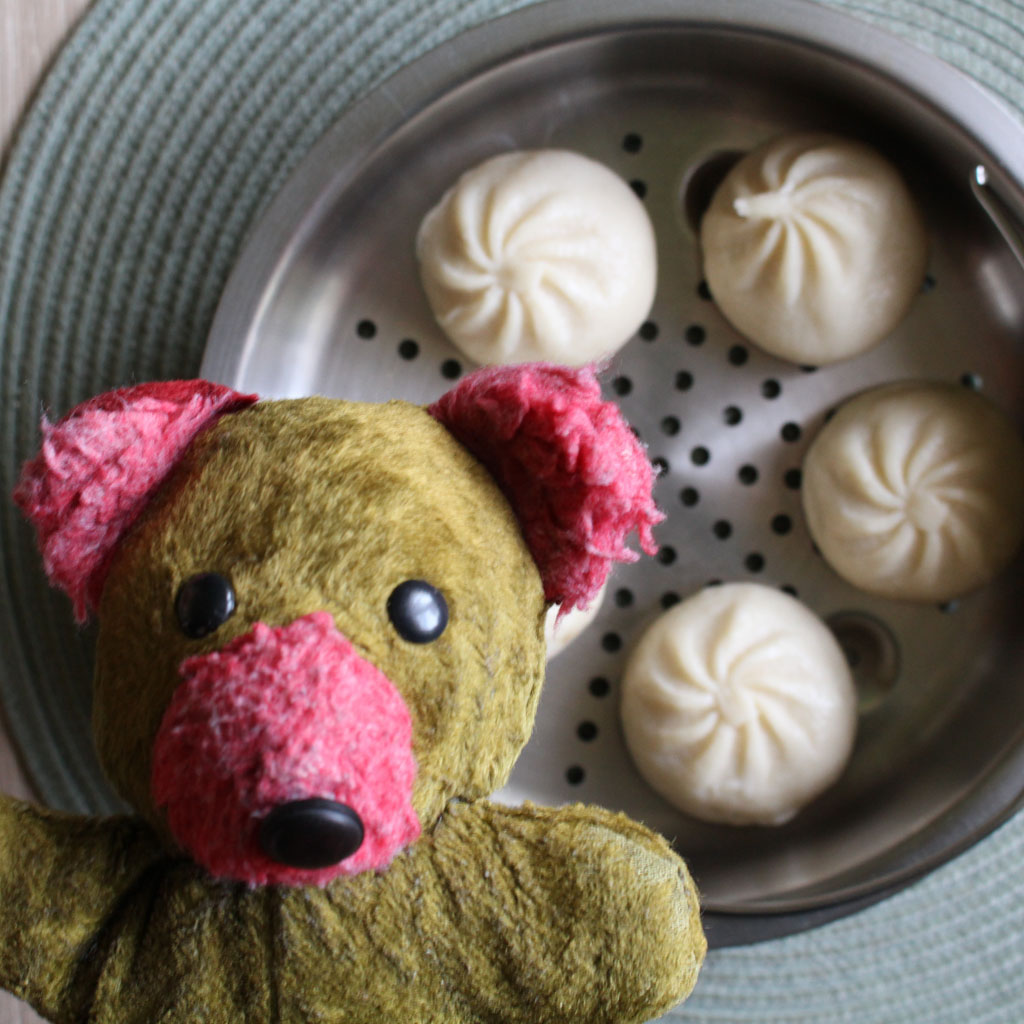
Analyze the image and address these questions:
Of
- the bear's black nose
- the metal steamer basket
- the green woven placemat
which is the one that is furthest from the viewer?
the green woven placemat

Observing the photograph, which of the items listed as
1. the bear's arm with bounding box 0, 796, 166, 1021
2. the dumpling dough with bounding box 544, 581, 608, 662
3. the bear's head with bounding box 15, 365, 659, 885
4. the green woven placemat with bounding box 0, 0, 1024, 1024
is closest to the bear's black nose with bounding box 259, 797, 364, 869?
the bear's head with bounding box 15, 365, 659, 885

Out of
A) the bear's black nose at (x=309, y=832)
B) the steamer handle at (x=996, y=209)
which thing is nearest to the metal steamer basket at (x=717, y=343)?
the steamer handle at (x=996, y=209)

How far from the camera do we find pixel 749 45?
0.53 meters

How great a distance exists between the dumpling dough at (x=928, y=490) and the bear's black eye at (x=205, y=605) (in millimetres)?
426

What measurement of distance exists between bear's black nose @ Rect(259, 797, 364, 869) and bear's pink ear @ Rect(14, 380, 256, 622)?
0.12m

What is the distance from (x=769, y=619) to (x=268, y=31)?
49cm

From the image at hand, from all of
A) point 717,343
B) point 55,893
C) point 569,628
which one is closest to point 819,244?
point 717,343

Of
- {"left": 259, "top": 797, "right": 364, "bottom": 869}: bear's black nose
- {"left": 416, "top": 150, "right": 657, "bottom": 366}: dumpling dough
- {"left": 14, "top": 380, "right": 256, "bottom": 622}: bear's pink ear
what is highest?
{"left": 416, "top": 150, "right": 657, "bottom": 366}: dumpling dough

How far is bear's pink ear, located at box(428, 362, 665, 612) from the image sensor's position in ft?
1.02

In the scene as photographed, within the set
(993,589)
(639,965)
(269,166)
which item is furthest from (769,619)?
(269,166)

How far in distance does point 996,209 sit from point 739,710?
12.4 inches

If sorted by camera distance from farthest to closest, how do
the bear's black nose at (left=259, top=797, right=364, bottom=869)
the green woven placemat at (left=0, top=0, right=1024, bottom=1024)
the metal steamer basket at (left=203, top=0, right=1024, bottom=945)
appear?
1. the green woven placemat at (left=0, top=0, right=1024, bottom=1024)
2. the metal steamer basket at (left=203, top=0, right=1024, bottom=945)
3. the bear's black nose at (left=259, top=797, right=364, bottom=869)

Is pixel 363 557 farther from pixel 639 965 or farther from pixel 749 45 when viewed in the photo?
pixel 749 45

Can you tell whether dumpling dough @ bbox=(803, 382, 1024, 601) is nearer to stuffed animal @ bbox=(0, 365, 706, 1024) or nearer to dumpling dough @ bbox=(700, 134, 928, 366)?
dumpling dough @ bbox=(700, 134, 928, 366)
